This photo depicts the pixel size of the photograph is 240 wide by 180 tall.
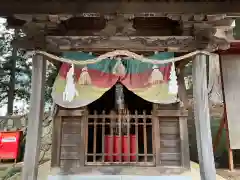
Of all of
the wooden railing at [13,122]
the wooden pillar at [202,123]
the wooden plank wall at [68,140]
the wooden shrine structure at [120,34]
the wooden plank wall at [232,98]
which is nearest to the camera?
the wooden pillar at [202,123]

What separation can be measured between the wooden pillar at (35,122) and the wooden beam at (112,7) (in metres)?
1.11

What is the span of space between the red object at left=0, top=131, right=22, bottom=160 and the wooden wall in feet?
12.5

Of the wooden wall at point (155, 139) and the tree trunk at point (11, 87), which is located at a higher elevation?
the tree trunk at point (11, 87)

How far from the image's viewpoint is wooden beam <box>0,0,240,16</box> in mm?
5887

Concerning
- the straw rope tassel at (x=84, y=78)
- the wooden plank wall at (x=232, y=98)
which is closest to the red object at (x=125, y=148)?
the straw rope tassel at (x=84, y=78)

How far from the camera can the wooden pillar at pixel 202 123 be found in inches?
223

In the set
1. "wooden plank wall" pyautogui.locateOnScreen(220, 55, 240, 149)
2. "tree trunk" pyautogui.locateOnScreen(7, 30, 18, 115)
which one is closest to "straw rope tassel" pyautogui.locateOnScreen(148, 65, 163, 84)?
"wooden plank wall" pyautogui.locateOnScreen(220, 55, 240, 149)

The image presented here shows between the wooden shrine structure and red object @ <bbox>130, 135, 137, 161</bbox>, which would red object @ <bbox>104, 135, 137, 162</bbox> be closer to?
red object @ <bbox>130, 135, 137, 161</bbox>

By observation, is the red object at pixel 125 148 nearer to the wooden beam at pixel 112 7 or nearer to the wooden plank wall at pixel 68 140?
the wooden plank wall at pixel 68 140

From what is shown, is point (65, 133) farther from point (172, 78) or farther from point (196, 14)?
point (196, 14)

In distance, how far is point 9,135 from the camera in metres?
11.0

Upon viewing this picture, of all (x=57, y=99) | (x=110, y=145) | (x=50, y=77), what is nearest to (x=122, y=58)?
(x=57, y=99)

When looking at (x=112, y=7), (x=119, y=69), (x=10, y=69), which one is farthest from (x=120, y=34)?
(x=10, y=69)

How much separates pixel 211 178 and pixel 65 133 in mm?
4415
